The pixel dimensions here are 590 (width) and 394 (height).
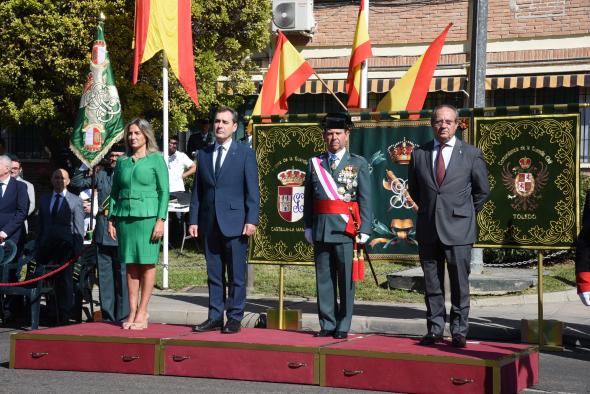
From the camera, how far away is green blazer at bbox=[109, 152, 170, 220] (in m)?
10.0

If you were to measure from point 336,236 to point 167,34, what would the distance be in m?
6.08

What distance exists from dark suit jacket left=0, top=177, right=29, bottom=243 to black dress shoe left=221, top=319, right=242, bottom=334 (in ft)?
13.6

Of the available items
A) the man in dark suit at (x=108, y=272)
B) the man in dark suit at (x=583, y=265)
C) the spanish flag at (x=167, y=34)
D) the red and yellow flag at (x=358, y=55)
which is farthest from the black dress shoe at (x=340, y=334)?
the red and yellow flag at (x=358, y=55)

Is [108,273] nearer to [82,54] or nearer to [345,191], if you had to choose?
[345,191]

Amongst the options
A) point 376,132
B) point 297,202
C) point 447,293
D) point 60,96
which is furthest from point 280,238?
point 60,96

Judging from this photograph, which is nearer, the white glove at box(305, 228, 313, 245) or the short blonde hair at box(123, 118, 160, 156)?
the white glove at box(305, 228, 313, 245)

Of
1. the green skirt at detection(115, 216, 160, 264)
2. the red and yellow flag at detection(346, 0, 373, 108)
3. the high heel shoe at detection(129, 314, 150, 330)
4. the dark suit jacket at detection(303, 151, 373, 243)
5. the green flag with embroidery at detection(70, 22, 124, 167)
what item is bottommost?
the high heel shoe at detection(129, 314, 150, 330)

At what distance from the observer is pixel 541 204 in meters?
11.0

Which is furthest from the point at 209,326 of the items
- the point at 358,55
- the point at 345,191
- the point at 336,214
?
the point at 358,55

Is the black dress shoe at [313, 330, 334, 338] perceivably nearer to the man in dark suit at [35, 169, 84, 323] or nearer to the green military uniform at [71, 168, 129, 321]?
the green military uniform at [71, 168, 129, 321]

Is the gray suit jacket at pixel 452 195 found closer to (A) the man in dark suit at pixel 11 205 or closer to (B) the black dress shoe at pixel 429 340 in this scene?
(B) the black dress shoe at pixel 429 340

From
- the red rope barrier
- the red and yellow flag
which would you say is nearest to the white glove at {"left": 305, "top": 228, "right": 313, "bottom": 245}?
the red rope barrier

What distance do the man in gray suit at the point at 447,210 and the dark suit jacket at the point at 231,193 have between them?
1.58 m

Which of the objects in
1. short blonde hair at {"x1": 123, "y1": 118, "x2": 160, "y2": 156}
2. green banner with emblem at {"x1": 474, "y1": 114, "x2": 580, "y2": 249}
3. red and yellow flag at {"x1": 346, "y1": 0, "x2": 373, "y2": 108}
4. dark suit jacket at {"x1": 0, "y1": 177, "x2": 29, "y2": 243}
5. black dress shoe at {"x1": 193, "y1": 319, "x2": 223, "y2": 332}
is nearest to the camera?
black dress shoe at {"x1": 193, "y1": 319, "x2": 223, "y2": 332}
